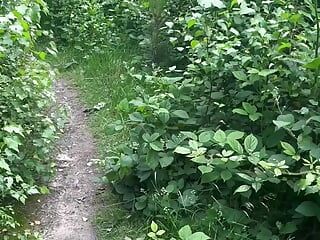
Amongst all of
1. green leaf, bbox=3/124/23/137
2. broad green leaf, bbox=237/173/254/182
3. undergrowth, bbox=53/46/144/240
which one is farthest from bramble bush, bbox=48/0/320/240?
green leaf, bbox=3/124/23/137

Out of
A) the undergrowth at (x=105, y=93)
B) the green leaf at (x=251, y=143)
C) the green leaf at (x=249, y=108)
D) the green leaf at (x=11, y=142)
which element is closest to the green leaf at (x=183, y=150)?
the green leaf at (x=251, y=143)

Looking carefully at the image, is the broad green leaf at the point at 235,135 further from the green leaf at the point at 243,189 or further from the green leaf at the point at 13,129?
the green leaf at the point at 13,129

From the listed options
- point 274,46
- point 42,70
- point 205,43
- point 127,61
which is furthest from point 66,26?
point 274,46

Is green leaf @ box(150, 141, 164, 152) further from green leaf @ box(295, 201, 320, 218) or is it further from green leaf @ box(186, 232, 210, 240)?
green leaf @ box(295, 201, 320, 218)

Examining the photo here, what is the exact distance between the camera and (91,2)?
7285 millimetres

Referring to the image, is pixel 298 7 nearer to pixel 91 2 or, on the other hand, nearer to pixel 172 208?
pixel 172 208

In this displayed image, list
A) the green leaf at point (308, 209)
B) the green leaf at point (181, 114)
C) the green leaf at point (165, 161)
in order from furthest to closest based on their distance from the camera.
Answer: the green leaf at point (181, 114), the green leaf at point (165, 161), the green leaf at point (308, 209)

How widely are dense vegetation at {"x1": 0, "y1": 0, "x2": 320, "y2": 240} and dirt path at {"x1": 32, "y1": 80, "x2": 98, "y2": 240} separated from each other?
0.63ft

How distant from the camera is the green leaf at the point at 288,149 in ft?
10.2

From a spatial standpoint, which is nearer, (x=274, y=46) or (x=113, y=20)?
(x=274, y=46)

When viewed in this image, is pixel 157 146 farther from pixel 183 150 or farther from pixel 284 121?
pixel 284 121

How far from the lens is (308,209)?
10.4 feet

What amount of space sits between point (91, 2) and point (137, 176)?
396 cm

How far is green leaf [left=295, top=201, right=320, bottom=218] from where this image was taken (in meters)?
3.16
